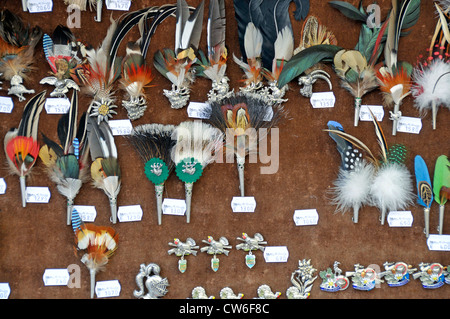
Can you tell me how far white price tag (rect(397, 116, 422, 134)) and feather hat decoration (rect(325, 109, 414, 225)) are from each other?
0.10 m

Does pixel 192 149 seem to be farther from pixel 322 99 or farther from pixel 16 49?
pixel 16 49

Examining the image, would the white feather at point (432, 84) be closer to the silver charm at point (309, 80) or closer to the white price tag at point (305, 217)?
the silver charm at point (309, 80)

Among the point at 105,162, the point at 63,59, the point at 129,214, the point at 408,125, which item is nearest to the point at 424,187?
the point at 408,125

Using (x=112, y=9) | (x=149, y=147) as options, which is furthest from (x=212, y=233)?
(x=112, y=9)

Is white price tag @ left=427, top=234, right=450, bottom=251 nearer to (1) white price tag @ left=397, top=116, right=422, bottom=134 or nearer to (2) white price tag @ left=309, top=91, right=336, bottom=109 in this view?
(1) white price tag @ left=397, top=116, right=422, bottom=134

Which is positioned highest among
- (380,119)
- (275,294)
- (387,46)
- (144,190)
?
(387,46)

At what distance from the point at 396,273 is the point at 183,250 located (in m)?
1.15

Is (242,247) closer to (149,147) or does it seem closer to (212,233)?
(212,233)

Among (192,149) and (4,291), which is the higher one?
(192,149)

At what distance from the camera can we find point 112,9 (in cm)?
254

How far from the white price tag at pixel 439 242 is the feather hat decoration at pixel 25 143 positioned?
86.5 inches

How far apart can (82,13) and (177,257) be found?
57.3 inches

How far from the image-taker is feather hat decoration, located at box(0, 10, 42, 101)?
8.06 ft

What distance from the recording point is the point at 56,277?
2.45 meters
